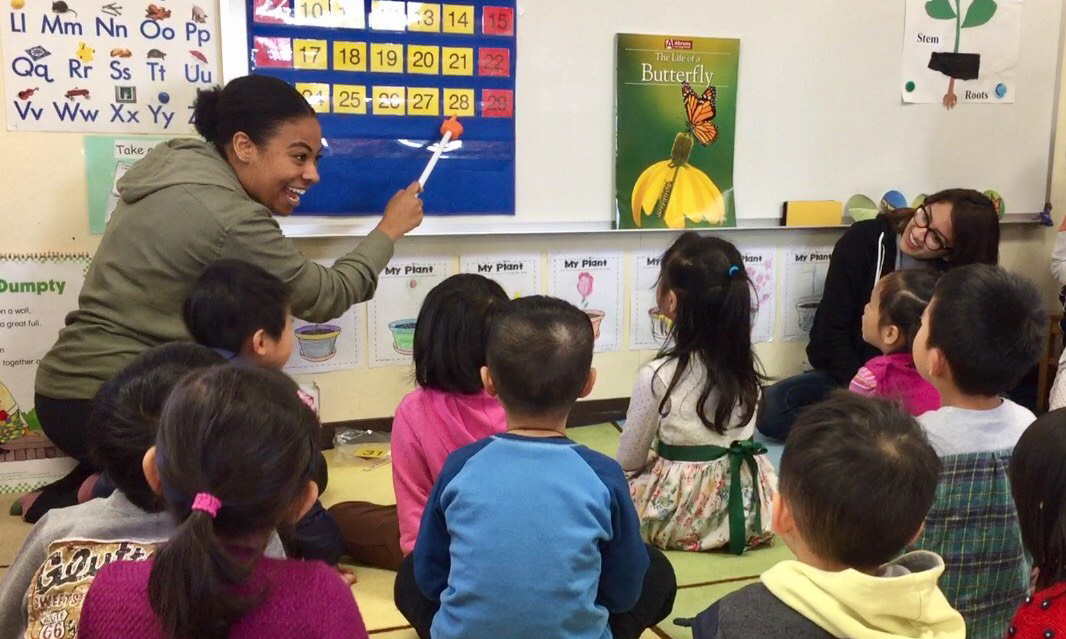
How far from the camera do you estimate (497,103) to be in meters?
2.60

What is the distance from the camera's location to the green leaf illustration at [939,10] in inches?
116

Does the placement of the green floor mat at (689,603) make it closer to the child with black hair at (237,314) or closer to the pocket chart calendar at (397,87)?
the child with black hair at (237,314)

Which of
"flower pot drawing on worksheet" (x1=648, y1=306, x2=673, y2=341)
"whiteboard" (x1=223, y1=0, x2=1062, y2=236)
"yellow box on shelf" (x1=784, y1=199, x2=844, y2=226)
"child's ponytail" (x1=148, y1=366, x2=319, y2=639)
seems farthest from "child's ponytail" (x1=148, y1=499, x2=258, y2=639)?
"yellow box on shelf" (x1=784, y1=199, x2=844, y2=226)

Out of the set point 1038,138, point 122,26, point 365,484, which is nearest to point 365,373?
point 365,484

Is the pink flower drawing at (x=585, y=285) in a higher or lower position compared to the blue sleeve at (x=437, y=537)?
higher

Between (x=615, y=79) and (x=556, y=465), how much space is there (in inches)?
70.0

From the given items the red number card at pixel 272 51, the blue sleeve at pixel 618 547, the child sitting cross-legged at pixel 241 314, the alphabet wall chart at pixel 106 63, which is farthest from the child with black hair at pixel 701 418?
the alphabet wall chart at pixel 106 63

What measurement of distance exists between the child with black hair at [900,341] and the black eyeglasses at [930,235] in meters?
0.69

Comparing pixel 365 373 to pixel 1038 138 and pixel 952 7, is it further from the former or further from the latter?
pixel 1038 138

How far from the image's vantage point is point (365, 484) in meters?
2.51

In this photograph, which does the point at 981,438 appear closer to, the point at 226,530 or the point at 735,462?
the point at 735,462

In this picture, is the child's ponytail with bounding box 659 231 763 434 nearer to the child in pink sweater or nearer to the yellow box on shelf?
the child in pink sweater

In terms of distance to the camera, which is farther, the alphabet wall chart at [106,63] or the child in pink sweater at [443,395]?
the alphabet wall chart at [106,63]

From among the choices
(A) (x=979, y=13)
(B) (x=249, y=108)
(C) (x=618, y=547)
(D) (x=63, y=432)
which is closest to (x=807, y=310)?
(A) (x=979, y=13)
